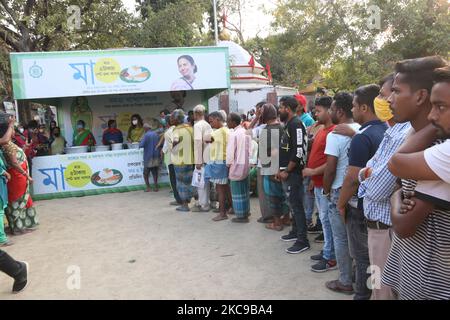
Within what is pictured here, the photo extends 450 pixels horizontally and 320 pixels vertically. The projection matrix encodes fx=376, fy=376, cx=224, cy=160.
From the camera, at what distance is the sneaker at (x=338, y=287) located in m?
3.19

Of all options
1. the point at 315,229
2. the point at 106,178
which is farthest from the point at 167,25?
the point at 315,229

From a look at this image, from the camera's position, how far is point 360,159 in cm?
259

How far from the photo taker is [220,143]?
5539mm

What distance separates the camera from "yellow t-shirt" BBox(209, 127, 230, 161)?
5.54 metres

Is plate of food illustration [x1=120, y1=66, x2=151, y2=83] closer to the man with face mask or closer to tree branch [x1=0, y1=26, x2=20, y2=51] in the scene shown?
tree branch [x1=0, y1=26, x2=20, y2=51]

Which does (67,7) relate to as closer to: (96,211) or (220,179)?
(96,211)

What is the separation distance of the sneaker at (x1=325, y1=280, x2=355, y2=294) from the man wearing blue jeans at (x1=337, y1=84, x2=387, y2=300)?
0.23m

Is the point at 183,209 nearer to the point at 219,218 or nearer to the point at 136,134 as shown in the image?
the point at 219,218

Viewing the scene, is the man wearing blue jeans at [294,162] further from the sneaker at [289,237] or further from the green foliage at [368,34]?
the green foliage at [368,34]

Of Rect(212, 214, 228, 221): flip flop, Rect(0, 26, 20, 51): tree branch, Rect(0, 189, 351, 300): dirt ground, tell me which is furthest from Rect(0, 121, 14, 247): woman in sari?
Rect(0, 26, 20, 51): tree branch

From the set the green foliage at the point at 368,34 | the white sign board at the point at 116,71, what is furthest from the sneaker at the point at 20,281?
the green foliage at the point at 368,34

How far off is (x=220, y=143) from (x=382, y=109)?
3187mm

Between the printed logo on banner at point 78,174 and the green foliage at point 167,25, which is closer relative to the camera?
the printed logo on banner at point 78,174
